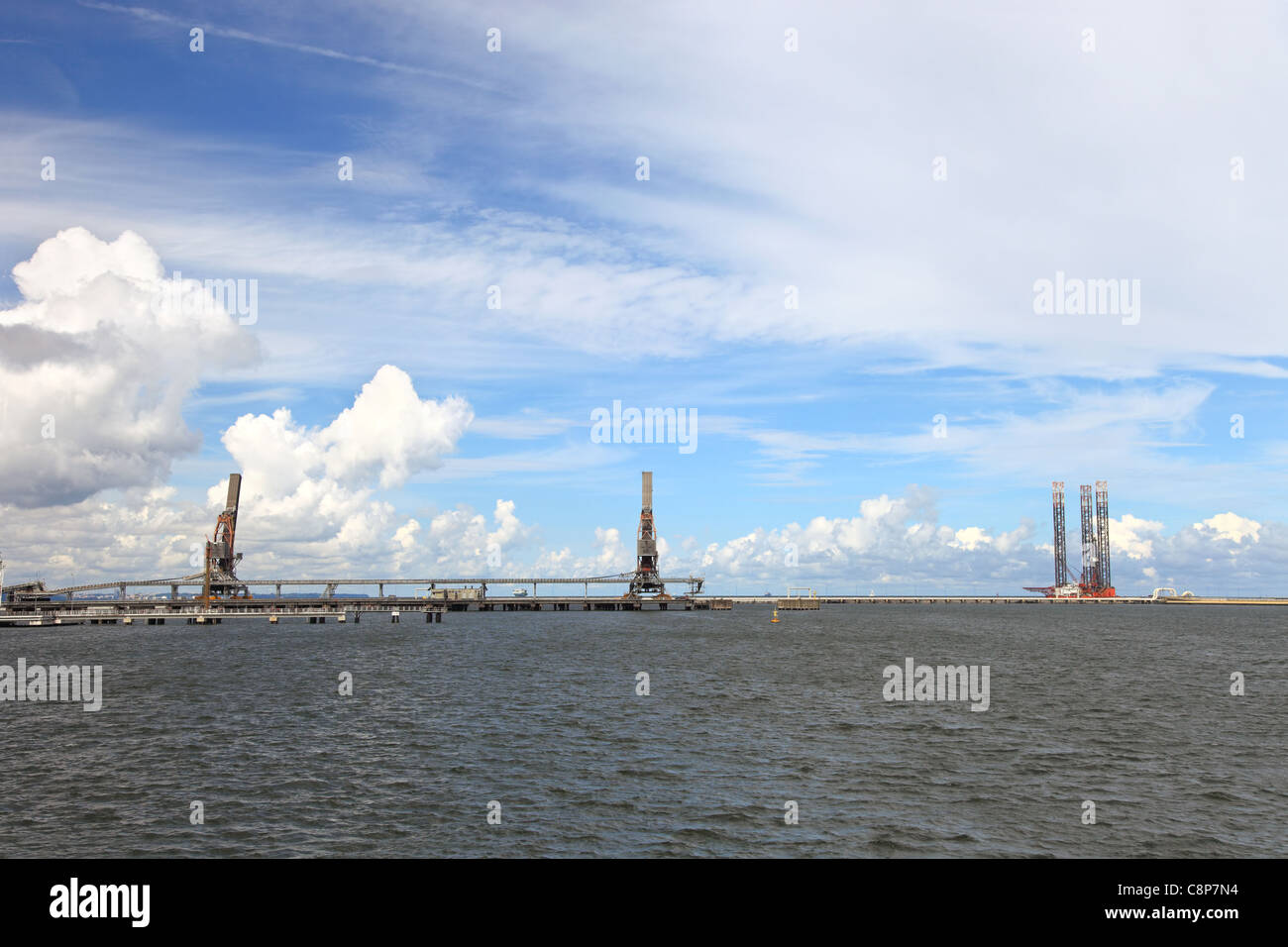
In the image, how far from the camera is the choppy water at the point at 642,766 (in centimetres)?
2788

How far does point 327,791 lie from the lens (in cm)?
3378

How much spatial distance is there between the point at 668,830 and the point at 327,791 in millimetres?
14242

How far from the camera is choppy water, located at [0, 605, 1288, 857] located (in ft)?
91.5

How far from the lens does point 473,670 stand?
79.3 metres

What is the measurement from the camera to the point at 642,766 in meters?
37.8

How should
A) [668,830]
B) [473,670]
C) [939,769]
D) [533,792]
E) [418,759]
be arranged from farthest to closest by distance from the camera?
[473,670] → [418,759] → [939,769] → [533,792] → [668,830]
